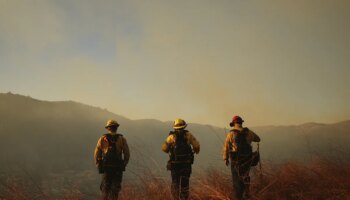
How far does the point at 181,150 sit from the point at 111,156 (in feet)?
5.12

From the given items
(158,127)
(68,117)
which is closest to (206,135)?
(158,127)

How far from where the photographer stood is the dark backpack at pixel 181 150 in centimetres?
707

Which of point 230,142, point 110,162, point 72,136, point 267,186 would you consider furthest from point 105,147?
point 72,136

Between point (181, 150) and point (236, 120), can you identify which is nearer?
point (236, 120)

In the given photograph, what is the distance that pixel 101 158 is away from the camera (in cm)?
702

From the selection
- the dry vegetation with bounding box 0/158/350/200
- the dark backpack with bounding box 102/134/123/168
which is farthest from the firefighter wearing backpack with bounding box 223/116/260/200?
the dark backpack with bounding box 102/134/123/168

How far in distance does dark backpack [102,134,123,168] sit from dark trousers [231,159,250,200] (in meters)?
2.53

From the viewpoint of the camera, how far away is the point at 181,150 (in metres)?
7.07

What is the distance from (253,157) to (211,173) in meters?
1.21

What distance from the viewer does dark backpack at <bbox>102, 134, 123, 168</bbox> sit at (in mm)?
6941

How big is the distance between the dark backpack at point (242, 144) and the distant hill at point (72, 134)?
44708 millimetres

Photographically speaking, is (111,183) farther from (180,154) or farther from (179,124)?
(179,124)

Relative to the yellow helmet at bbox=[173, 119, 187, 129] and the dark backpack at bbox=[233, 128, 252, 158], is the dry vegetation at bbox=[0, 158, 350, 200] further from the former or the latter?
the yellow helmet at bbox=[173, 119, 187, 129]

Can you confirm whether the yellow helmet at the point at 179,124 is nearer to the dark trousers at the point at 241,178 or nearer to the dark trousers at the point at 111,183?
the dark trousers at the point at 241,178
